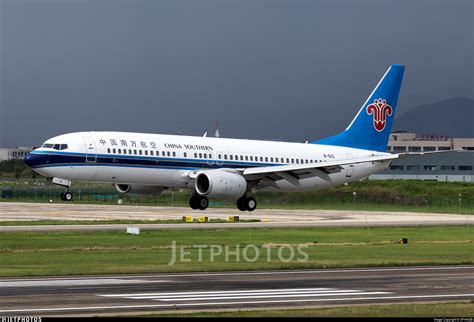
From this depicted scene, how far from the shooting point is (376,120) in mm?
77812

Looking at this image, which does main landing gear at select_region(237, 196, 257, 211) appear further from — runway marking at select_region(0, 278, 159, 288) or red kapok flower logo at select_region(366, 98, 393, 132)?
runway marking at select_region(0, 278, 159, 288)

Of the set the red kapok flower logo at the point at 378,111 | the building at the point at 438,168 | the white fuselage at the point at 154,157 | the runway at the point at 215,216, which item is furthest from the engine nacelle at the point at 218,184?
the building at the point at 438,168

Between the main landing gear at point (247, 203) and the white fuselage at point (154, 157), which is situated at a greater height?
the white fuselage at point (154, 157)

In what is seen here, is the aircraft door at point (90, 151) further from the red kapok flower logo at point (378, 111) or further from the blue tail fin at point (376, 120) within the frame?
the red kapok flower logo at point (378, 111)

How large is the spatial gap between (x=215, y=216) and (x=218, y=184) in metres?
3.65

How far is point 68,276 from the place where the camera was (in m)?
32.0

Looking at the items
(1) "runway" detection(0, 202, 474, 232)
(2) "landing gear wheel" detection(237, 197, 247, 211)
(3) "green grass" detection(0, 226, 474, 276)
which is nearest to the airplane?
(2) "landing gear wheel" detection(237, 197, 247, 211)

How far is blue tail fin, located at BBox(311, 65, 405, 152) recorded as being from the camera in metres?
76.9

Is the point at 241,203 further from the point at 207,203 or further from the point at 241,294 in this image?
the point at 241,294

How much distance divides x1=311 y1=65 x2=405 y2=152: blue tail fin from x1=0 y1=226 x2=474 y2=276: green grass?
19.9 meters

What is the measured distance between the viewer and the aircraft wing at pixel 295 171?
2692 inches

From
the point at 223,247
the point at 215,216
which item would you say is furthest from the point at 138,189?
the point at 223,247

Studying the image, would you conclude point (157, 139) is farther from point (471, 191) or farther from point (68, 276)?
point (471, 191)

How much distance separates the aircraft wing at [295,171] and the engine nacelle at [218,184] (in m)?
1.30
